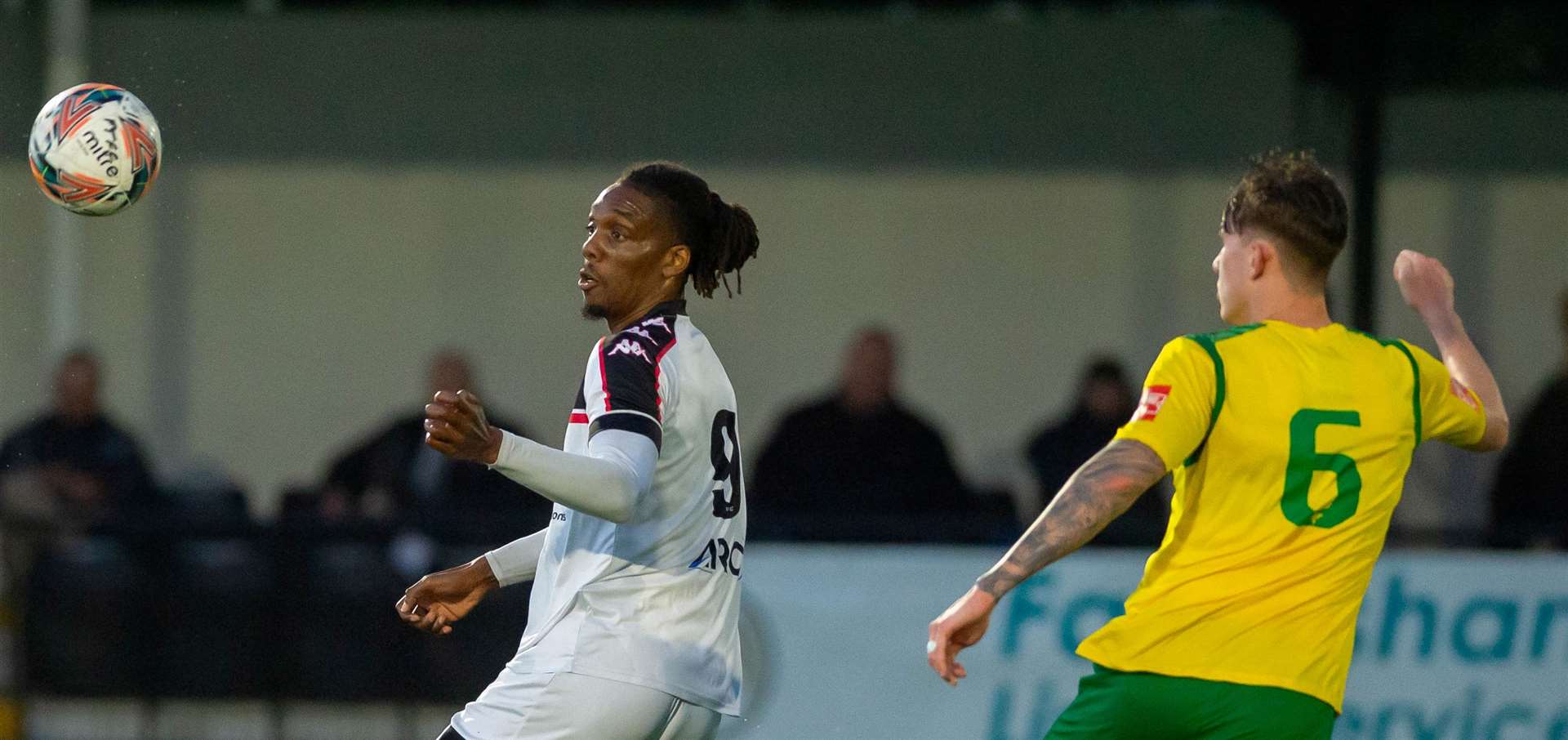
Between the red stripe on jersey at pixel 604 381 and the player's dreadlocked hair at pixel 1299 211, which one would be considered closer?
the red stripe on jersey at pixel 604 381

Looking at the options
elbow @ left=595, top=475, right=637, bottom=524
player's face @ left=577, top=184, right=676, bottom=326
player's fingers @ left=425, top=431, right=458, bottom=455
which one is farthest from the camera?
player's face @ left=577, top=184, right=676, bottom=326

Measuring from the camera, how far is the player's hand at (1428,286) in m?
3.89

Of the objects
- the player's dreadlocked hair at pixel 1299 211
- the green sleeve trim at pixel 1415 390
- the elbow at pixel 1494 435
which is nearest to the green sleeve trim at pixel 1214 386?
the player's dreadlocked hair at pixel 1299 211

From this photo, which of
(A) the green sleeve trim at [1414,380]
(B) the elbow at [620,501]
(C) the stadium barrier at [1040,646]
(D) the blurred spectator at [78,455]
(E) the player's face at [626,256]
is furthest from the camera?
(D) the blurred spectator at [78,455]

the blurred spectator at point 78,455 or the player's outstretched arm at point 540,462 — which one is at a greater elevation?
the player's outstretched arm at point 540,462

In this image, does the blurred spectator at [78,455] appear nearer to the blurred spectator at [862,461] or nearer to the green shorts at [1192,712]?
the blurred spectator at [862,461]

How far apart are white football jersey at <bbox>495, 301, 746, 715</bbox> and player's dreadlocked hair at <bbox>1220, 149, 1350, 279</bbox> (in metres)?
1.02

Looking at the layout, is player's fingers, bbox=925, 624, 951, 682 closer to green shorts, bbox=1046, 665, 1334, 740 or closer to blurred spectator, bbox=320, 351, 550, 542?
green shorts, bbox=1046, 665, 1334, 740

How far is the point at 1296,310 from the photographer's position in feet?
11.2

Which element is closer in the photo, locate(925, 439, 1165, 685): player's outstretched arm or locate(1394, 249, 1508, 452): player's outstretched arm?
locate(925, 439, 1165, 685): player's outstretched arm

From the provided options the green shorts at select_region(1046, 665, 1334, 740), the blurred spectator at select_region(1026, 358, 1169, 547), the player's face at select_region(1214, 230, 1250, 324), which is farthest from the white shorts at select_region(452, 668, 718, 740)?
the blurred spectator at select_region(1026, 358, 1169, 547)

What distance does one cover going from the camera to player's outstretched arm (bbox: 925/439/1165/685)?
3.19 metres

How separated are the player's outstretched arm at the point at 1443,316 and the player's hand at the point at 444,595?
1939 mm

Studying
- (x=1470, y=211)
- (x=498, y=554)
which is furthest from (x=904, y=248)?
(x=498, y=554)
